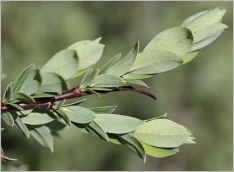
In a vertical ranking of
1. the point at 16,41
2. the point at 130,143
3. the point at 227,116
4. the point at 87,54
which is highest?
the point at 87,54

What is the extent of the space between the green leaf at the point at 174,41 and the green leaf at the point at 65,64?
6.3 inches

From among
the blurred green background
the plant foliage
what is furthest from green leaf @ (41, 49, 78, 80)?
the blurred green background

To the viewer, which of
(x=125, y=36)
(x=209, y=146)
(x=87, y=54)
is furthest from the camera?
(x=125, y=36)

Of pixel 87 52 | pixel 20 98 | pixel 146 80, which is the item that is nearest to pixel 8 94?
pixel 20 98

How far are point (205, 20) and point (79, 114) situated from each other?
0.26m

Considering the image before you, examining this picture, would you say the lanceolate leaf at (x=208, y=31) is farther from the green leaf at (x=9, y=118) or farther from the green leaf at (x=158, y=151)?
the green leaf at (x=9, y=118)

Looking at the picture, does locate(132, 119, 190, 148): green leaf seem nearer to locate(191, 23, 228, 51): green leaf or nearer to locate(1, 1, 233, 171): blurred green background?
locate(191, 23, 228, 51): green leaf

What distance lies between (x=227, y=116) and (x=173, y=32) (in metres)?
3.88

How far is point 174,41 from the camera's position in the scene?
2.03 feet

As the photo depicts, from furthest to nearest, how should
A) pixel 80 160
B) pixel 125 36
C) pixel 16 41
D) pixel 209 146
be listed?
pixel 125 36 < pixel 209 146 < pixel 16 41 < pixel 80 160

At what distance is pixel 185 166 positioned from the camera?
3.97 m

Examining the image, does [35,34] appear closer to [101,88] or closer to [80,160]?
[80,160]

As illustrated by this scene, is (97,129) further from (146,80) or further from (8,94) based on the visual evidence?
(146,80)

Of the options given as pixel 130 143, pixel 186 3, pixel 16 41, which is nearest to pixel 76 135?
pixel 16 41
